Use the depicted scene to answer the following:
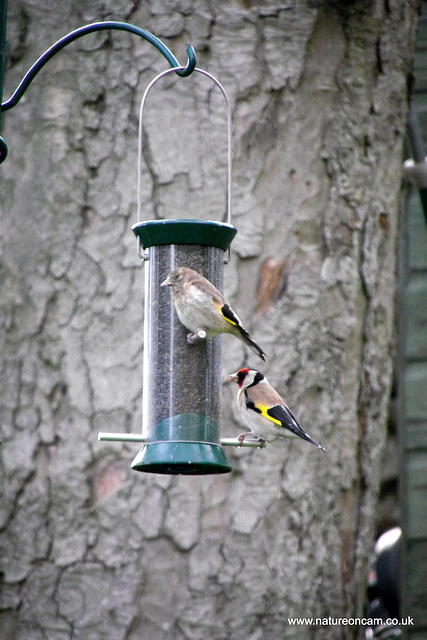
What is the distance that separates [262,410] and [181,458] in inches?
23.4

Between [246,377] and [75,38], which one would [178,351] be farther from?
[75,38]

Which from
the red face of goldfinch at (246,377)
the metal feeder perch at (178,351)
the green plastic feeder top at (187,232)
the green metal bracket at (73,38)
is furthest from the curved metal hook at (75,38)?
the red face of goldfinch at (246,377)

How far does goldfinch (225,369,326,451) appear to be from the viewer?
14.1ft

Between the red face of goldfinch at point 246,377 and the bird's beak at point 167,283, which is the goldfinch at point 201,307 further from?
the red face of goldfinch at point 246,377

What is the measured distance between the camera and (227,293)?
15.7 ft

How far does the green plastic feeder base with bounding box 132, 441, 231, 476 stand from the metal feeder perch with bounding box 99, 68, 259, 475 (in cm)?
3

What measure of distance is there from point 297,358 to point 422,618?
2.77 meters

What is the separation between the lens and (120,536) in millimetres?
4586

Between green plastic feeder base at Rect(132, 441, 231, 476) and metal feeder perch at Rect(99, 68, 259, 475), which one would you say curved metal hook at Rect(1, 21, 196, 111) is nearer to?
metal feeder perch at Rect(99, 68, 259, 475)

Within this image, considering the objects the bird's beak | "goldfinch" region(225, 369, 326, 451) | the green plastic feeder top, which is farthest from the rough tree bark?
the bird's beak

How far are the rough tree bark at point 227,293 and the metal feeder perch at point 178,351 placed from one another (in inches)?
16.5

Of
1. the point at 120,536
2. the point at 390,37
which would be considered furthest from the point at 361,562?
the point at 390,37

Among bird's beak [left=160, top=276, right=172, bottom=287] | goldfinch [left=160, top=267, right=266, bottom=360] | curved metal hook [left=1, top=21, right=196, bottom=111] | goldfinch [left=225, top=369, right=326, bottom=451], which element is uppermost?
curved metal hook [left=1, top=21, right=196, bottom=111]

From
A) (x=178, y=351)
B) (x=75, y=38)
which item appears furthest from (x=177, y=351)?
(x=75, y=38)
